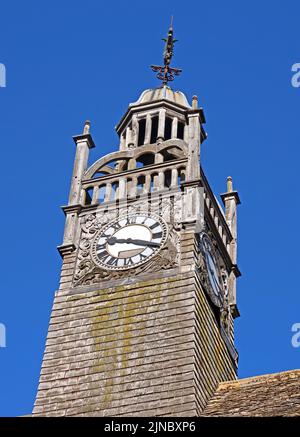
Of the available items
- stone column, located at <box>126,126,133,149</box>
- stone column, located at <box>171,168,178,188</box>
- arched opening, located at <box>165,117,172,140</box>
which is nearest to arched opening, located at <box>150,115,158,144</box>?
arched opening, located at <box>165,117,172,140</box>

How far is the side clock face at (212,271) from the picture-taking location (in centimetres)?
4062

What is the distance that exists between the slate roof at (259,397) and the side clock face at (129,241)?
15.3 ft

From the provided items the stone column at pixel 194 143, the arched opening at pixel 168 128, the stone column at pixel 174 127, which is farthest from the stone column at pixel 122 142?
the stone column at pixel 194 143

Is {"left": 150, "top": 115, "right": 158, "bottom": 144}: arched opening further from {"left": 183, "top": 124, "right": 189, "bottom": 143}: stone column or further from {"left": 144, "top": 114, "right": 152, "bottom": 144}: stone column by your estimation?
{"left": 183, "top": 124, "right": 189, "bottom": 143}: stone column

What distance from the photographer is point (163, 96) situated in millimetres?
47875

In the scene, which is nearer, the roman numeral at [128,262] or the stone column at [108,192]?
the roman numeral at [128,262]

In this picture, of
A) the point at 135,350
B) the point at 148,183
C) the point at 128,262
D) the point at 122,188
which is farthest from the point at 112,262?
the point at 135,350

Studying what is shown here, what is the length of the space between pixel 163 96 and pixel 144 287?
11008mm

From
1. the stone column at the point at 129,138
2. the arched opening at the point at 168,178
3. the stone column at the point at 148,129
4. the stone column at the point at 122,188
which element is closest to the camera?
the stone column at the point at 122,188

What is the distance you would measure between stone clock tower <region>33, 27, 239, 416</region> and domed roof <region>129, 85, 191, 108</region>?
1.51 m

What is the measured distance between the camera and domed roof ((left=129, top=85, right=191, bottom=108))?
47781mm

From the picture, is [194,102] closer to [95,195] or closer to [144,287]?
[95,195]

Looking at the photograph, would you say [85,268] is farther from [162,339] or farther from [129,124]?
[129,124]

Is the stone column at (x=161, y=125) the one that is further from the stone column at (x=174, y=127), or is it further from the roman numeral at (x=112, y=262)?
the roman numeral at (x=112, y=262)
